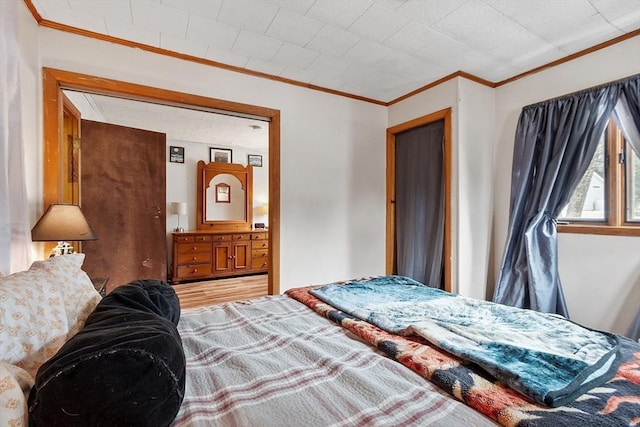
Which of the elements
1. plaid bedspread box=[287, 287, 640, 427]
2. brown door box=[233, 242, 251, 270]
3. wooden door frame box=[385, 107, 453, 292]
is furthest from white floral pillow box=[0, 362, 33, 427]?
brown door box=[233, 242, 251, 270]

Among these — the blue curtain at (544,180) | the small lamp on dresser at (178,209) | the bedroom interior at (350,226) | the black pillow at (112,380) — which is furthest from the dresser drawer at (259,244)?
the black pillow at (112,380)

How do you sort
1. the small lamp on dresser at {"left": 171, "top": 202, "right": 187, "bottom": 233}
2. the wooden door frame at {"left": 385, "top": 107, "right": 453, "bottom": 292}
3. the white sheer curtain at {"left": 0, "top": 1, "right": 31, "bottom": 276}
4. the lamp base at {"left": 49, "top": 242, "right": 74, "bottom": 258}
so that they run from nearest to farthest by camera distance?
the white sheer curtain at {"left": 0, "top": 1, "right": 31, "bottom": 276}
the lamp base at {"left": 49, "top": 242, "right": 74, "bottom": 258}
the wooden door frame at {"left": 385, "top": 107, "right": 453, "bottom": 292}
the small lamp on dresser at {"left": 171, "top": 202, "right": 187, "bottom": 233}

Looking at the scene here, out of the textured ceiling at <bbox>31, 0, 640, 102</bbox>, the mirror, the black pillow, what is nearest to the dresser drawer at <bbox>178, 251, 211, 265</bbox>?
the mirror

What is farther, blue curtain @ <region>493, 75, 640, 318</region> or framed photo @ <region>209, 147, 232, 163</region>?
framed photo @ <region>209, 147, 232, 163</region>

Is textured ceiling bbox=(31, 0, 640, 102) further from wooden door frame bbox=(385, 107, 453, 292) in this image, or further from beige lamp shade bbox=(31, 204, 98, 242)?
beige lamp shade bbox=(31, 204, 98, 242)

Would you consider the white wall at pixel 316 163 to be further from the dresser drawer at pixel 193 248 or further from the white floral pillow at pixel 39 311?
the dresser drawer at pixel 193 248

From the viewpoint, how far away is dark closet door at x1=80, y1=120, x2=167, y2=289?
2.93m

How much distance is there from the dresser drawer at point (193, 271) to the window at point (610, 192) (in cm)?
441

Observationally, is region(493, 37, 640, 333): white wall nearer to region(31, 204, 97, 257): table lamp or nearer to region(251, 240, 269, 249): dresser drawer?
region(31, 204, 97, 257): table lamp

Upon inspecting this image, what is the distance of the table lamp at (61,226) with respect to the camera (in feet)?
5.64

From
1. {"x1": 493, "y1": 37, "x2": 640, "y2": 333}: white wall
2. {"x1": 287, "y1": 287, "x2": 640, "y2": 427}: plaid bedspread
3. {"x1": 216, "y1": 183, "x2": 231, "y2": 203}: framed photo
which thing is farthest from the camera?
{"x1": 216, "y1": 183, "x2": 231, "y2": 203}: framed photo

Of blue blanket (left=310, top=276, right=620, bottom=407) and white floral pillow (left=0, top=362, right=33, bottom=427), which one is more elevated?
white floral pillow (left=0, top=362, right=33, bottom=427)

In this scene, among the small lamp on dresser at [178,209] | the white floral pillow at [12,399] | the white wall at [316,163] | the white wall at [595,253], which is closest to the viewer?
the white floral pillow at [12,399]

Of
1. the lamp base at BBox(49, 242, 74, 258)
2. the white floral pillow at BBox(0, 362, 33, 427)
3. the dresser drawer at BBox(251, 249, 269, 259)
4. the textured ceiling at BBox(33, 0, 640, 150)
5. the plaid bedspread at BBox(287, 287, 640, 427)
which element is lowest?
the dresser drawer at BBox(251, 249, 269, 259)
